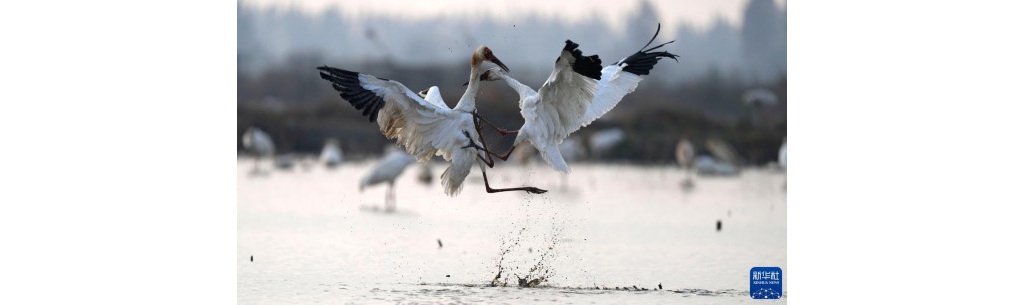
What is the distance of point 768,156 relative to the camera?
42.1 ft

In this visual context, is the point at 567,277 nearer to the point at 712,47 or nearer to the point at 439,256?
the point at 439,256

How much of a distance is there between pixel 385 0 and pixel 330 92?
3.86 m

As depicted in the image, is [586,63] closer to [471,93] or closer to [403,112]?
[471,93]

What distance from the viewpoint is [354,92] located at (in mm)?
5961

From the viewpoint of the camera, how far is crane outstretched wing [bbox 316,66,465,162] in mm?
5957

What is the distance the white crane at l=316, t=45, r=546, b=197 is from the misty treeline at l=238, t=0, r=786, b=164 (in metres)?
1.07

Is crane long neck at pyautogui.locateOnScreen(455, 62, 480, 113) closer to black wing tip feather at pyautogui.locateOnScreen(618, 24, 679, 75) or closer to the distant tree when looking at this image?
black wing tip feather at pyautogui.locateOnScreen(618, 24, 679, 75)

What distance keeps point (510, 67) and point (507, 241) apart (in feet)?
5.61

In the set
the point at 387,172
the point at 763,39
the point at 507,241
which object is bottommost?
the point at 507,241

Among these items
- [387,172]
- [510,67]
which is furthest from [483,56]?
[387,172]

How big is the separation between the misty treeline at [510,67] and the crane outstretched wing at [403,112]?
3.83ft

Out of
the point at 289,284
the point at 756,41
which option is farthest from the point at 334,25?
the point at 289,284

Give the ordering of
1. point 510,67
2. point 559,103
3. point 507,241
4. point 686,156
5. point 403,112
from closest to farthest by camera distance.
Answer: point 403,112 → point 559,103 → point 507,241 → point 510,67 → point 686,156

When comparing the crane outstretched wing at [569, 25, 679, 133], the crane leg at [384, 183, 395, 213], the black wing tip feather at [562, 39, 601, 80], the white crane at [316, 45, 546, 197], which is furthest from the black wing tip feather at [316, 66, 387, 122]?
the crane leg at [384, 183, 395, 213]
